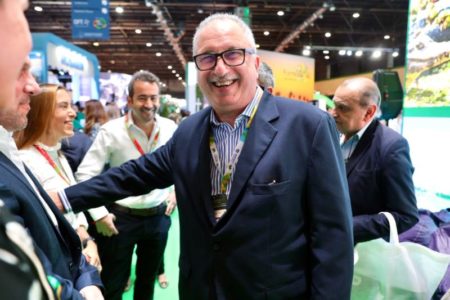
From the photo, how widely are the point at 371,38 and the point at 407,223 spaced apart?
19.4 m

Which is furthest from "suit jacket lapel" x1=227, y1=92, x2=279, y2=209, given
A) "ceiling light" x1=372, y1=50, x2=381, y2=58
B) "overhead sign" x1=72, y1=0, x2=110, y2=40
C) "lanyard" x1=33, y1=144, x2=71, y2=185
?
"ceiling light" x1=372, y1=50, x2=381, y2=58

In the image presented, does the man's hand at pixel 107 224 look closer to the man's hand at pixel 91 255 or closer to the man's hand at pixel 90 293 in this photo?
the man's hand at pixel 91 255

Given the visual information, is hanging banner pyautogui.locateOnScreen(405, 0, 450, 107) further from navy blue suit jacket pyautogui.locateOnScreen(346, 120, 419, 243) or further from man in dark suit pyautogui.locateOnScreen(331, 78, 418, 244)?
navy blue suit jacket pyautogui.locateOnScreen(346, 120, 419, 243)

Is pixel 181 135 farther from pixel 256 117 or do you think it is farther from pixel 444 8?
pixel 444 8

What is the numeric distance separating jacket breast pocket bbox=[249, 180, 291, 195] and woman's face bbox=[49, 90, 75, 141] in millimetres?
1403

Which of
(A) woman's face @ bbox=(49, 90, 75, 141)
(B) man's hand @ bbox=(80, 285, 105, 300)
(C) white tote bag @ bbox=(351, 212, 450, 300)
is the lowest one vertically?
(C) white tote bag @ bbox=(351, 212, 450, 300)

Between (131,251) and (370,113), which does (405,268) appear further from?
(131,251)

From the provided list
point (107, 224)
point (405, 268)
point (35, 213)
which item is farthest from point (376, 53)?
point (35, 213)

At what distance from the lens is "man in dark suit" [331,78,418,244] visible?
180 cm

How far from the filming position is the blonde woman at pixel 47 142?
1897mm

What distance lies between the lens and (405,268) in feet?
5.69

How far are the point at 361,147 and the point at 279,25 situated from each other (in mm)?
16486

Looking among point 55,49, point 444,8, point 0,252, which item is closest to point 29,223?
point 0,252

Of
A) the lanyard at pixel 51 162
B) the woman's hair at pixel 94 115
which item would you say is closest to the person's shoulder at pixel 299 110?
the lanyard at pixel 51 162
